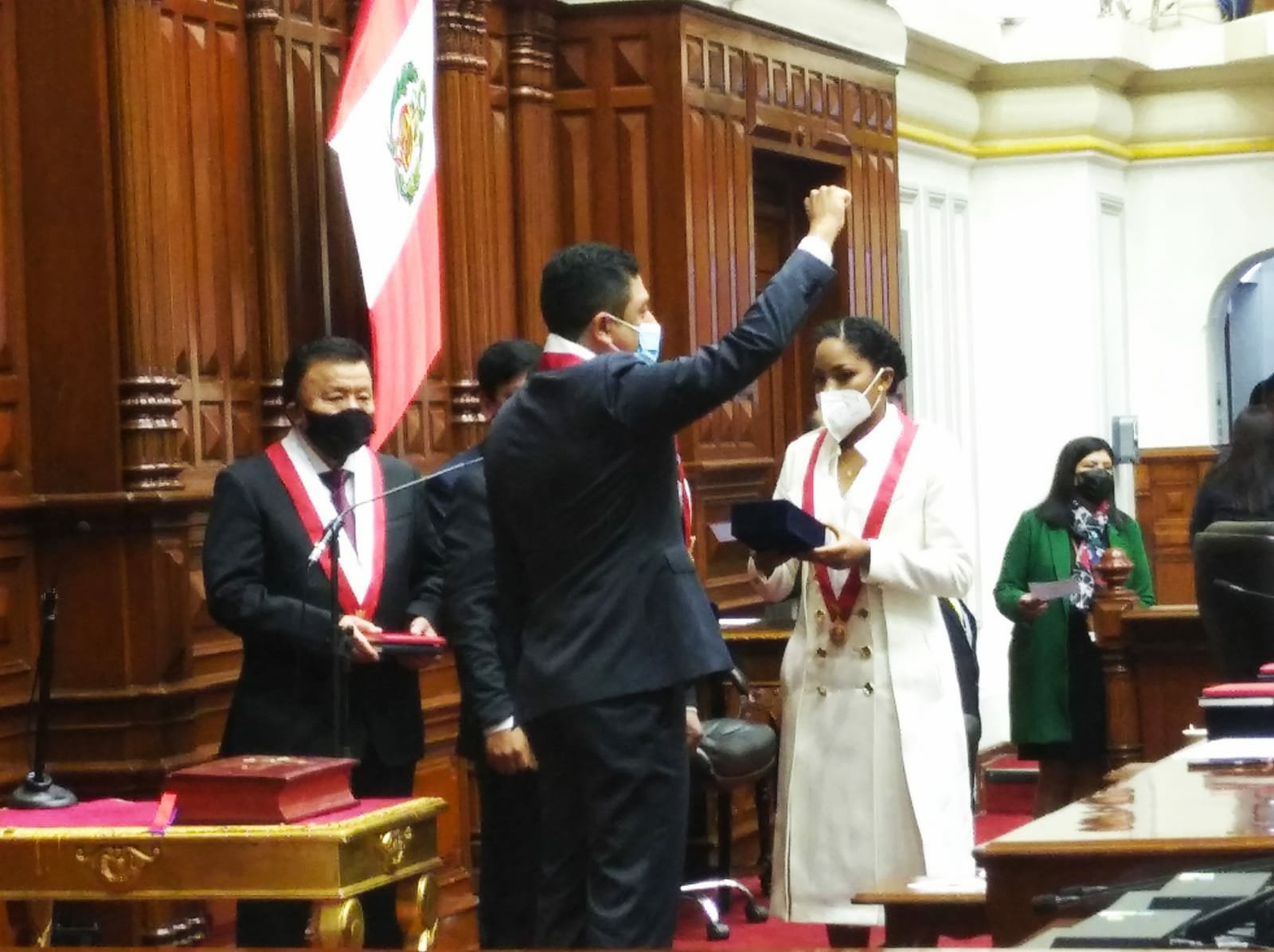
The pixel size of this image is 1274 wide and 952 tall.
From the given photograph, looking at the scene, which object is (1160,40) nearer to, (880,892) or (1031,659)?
(1031,659)

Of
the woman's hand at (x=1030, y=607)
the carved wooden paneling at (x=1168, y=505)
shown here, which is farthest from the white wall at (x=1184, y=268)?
the woman's hand at (x=1030, y=607)

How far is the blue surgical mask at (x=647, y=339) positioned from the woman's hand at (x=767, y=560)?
79 centimetres

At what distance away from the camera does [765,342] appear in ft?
12.5

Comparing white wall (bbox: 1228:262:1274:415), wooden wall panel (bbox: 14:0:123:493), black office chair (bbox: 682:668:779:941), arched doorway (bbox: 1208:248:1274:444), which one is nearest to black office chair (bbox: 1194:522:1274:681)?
black office chair (bbox: 682:668:779:941)

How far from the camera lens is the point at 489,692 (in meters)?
4.79

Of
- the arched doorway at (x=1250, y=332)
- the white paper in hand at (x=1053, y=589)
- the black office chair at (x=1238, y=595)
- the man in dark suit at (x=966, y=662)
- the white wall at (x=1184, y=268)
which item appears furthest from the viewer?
the arched doorway at (x=1250, y=332)

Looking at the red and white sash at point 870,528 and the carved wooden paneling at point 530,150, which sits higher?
the carved wooden paneling at point 530,150

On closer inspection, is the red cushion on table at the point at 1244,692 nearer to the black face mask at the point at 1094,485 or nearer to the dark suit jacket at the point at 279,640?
the dark suit jacket at the point at 279,640

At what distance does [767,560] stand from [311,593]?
911 millimetres

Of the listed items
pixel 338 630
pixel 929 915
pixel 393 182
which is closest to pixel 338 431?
pixel 338 630

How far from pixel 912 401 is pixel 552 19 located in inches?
162

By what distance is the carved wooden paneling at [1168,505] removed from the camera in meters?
13.4

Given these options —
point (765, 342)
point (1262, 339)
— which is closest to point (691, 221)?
point (765, 342)

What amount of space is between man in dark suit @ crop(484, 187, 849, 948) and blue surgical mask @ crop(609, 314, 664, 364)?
10cm
